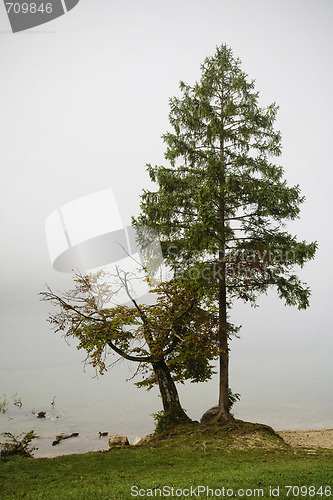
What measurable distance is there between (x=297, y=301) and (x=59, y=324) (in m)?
10.0

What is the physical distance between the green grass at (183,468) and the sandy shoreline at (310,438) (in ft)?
13.9

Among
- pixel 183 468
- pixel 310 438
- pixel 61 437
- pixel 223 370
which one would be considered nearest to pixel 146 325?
pixel 223 370

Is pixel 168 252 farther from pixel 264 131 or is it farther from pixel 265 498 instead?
pixel 265 498

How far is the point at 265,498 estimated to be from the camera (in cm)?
656

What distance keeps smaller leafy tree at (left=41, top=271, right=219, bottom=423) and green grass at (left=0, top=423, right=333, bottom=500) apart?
2472 mm

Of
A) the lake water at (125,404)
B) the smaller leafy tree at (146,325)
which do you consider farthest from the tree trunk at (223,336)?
the lake water at (125,404)

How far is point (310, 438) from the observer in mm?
17906

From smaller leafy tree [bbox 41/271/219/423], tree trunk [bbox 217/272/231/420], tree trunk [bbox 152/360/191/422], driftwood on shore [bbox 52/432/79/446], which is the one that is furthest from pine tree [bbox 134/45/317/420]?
driftwood on shore [bbox 52/432/79/446]

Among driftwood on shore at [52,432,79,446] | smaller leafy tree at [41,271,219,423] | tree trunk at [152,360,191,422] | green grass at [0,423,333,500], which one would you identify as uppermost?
smaller leafy tree at [41,271,219,423]

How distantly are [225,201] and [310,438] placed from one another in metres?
13.9

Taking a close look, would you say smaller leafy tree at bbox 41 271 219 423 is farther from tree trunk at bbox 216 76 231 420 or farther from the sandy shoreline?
the sandy shoreline

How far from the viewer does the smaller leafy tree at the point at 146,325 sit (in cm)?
1356

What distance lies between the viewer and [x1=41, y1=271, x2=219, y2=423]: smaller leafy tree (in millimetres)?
13562

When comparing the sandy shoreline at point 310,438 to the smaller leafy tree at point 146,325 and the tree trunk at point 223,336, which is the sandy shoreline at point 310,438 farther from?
the smaller leafy tree at point 146,325
